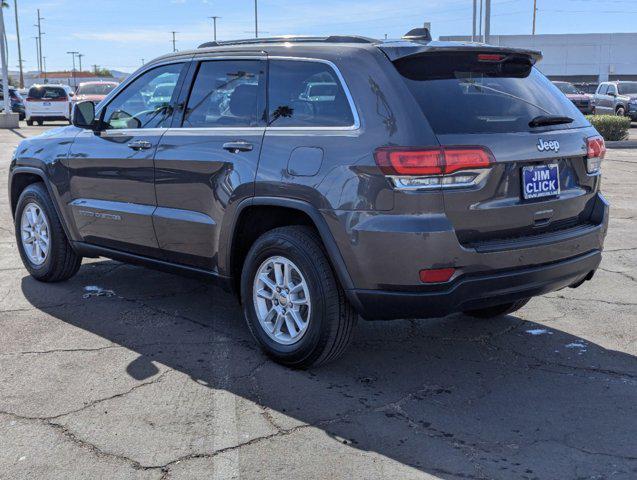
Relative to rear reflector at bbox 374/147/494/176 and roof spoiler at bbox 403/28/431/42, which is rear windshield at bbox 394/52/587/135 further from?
roof spoiler at bbox 403/28/431/42

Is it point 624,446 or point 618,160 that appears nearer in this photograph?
point 624,446

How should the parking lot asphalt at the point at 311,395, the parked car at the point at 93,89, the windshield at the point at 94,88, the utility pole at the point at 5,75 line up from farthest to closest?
the utility pole at the point at 5,75 → the windshield at the point at 94,88 → the parked car at the point at 93,89 → the parking lot asphalt at the point at 311,395

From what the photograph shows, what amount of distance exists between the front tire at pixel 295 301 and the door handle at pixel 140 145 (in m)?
1.24

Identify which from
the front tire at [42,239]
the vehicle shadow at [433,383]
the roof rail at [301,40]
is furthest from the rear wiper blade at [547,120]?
the front tire at [42,239]

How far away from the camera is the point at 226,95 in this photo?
16.8ft

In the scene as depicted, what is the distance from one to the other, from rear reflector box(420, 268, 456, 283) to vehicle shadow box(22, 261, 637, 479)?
68 centimetres

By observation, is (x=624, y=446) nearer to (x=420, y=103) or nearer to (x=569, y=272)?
(x=569, y=272)

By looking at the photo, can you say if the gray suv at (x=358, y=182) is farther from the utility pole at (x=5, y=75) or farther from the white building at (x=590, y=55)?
the white building at (x=590, y=55)

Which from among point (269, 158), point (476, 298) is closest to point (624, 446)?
point (476, 298)

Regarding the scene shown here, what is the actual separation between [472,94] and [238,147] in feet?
4.62

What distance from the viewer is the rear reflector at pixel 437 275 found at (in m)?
4.03

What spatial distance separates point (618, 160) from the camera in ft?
57.3

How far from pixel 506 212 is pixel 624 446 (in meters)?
1.28

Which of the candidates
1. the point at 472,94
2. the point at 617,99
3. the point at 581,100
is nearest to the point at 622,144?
the point at 617,99
